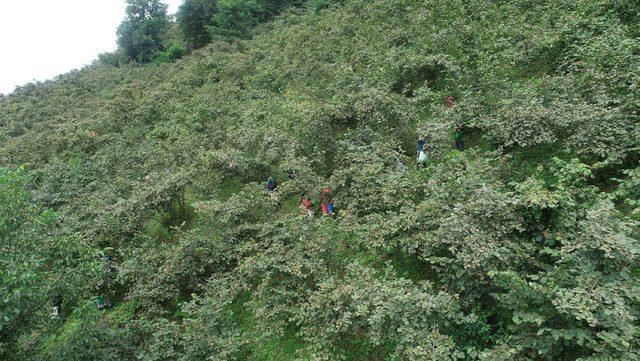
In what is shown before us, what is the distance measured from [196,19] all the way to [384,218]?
1380 inches

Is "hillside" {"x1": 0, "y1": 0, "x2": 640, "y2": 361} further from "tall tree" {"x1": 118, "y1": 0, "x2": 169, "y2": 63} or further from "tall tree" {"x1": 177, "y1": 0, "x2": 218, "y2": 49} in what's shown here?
"tall tree" {"x1": 118, "y1": 0, "x2": 169, "y2": 63}

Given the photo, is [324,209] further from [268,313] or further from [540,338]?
[540,338]

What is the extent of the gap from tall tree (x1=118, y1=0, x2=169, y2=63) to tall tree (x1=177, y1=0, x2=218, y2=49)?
4354 mm

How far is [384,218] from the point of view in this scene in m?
7.97

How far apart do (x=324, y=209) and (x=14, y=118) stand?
29413 millimetres

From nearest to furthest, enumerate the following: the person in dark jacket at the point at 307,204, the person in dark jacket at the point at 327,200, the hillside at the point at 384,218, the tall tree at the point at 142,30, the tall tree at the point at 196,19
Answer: the hillside at the point at 384,218 → the person in dark jacket at the point at 327,200 → the person in dark jacket at the point at 307,204 → the tall tree at the point at 196,19 → the tall tree at the point at 142,30

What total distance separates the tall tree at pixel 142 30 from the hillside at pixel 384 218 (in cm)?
2543

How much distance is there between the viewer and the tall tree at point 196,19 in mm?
35531

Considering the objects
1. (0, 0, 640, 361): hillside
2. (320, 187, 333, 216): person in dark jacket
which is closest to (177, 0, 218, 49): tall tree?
(0, 0, 640, 361): hillside

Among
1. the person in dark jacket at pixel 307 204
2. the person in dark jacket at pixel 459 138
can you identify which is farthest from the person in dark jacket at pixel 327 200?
the person in dark jacket at pixel 459 138

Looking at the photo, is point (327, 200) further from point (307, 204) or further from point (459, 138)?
point (459, 138)

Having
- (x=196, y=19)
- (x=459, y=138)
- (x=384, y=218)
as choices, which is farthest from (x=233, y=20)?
(x=384, y=218)

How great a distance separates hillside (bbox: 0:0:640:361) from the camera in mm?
5445

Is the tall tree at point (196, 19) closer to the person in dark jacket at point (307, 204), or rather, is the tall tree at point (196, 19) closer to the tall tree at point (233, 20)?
the tall tree at point (233, 20)
